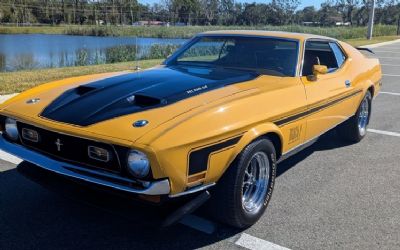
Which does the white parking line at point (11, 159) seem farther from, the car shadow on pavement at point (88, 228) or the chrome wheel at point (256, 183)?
the chrome wheel at point (256, 183)

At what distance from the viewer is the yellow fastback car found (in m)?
2.79

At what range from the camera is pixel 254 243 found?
324cm

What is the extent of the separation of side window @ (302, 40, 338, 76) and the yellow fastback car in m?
0.03

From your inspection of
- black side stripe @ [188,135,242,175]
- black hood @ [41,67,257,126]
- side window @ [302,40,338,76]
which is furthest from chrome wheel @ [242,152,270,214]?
side window @ [302,40,338,76]

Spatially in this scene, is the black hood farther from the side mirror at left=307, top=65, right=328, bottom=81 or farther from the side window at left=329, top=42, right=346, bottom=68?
the side window at left=329, top=42, right=346, bottom=68

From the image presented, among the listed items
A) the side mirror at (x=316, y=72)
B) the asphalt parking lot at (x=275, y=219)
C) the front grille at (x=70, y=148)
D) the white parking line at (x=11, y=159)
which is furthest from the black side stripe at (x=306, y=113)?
the white parking line at (x=11, y=159)

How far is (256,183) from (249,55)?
152 cm

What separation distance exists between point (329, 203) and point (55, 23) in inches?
2924

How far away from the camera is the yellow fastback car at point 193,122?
9.16ft

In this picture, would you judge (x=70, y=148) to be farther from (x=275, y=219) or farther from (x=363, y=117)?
(x=363, y=117)

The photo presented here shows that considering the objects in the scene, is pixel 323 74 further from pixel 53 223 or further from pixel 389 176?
pixel 53 223

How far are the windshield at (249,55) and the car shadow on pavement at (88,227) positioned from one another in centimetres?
178

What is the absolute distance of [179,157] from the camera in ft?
9.02

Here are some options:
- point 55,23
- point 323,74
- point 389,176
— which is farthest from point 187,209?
point 55,23
